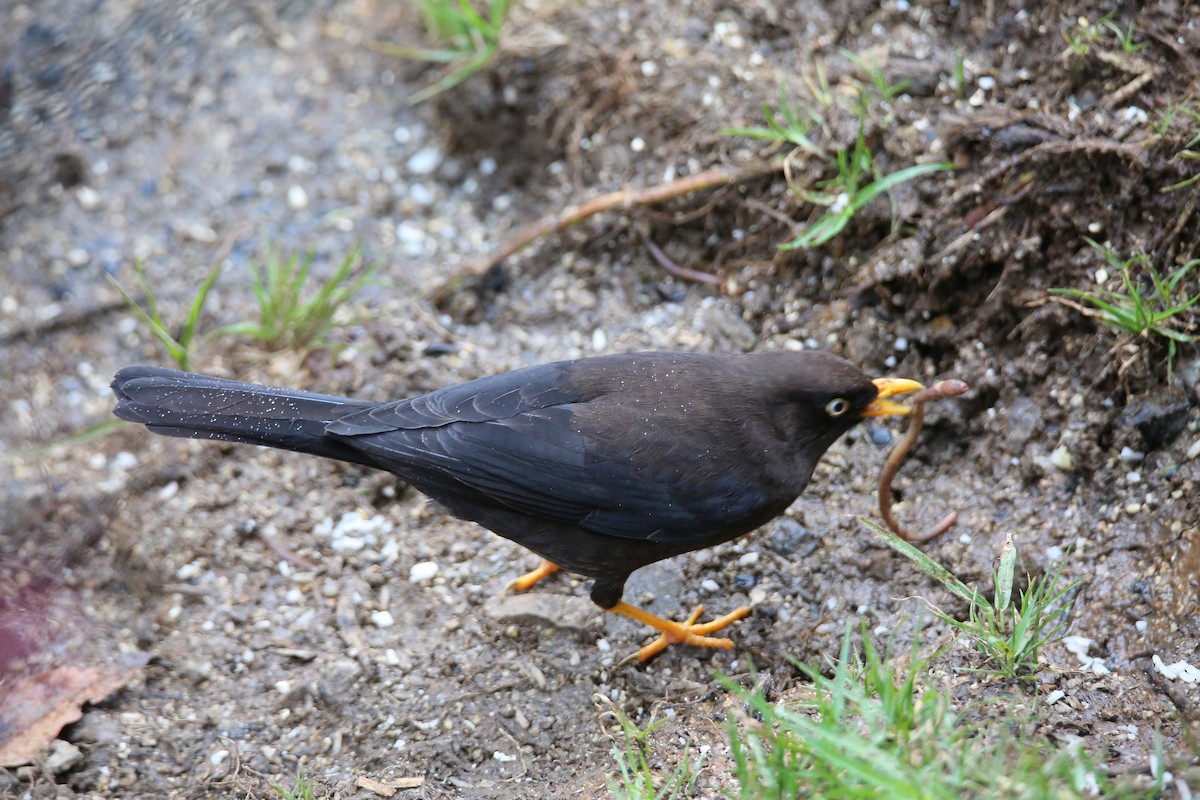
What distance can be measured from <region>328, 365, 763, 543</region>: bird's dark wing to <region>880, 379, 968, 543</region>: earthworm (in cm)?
52

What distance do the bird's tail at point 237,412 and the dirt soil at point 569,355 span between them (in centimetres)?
79

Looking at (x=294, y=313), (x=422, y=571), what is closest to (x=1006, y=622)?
(x=422, y=571)

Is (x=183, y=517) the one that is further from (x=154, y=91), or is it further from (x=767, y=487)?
(x=154, y=91)

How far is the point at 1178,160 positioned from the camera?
4035mm

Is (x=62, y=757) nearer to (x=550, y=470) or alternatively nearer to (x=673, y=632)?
(x=550, y=470)

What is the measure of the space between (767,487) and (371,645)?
169cm

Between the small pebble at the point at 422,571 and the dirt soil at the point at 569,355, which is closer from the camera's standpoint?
the dirt soil at the point at 569,355

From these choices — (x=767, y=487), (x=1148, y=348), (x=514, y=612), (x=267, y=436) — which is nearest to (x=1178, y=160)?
(x=1148, y=348)

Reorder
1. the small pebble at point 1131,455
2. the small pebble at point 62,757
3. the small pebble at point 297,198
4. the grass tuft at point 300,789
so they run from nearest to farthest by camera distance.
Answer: the grass tuft at point 300,789 → the small pebble at point 62,757 → the small pebble at point 1131,455 → the small pebble at point 297,198

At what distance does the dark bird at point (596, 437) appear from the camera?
3898 millimetres

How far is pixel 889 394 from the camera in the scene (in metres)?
4.07

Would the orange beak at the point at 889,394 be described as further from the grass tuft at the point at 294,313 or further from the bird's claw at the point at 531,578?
the grass tuft at the point at 294,313

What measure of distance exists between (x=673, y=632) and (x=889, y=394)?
120 cm

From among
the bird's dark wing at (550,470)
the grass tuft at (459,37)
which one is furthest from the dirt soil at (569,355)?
the bird's dark wing at (550,470)
